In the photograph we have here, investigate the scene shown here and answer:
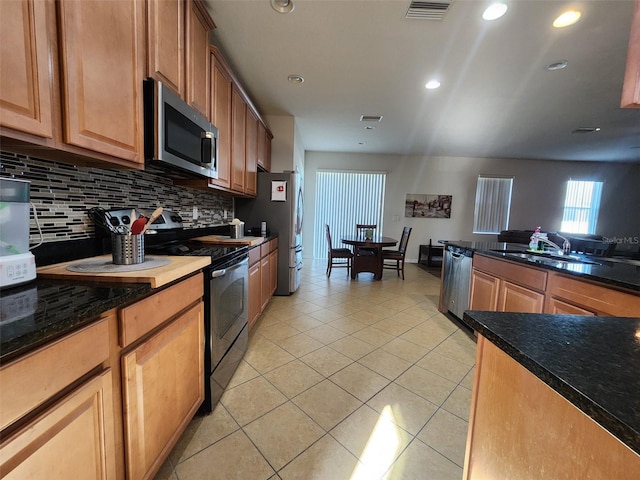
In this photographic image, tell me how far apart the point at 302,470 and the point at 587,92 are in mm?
4250

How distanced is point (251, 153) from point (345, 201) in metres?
3.55

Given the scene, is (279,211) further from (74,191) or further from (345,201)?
(345,201)

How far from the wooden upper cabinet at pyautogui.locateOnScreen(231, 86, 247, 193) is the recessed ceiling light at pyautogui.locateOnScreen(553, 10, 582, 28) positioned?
2.48 metres

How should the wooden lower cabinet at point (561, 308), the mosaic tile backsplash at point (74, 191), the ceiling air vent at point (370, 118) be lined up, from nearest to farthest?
the mosaic tile backsplash at point (74, 191) → the wooden lower cabinet at point (561, 308) → the ceiling air vent at point (370, 118)

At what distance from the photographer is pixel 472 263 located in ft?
8.49

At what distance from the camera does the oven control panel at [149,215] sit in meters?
1.41

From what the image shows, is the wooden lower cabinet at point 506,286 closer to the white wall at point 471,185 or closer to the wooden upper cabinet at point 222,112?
the wooden upper cabinet at point 222,112

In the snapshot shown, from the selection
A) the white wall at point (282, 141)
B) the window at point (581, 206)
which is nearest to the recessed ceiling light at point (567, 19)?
the white wall at point (282, 141)

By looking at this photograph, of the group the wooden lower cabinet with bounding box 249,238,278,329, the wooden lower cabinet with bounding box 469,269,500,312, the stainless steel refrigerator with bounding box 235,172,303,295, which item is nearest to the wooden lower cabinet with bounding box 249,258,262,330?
the wooden lower cabinet with bounding box 249,238,278,329

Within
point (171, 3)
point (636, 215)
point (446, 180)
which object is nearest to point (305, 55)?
point (171, 3)

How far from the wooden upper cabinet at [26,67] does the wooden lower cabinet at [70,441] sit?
78 centimetres

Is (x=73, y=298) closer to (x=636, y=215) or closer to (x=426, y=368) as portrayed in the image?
(x=426, y=368)

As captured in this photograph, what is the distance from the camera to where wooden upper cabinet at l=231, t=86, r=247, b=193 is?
7.65 feet

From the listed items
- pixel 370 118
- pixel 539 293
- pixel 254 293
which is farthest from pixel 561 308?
pixel 370 118
